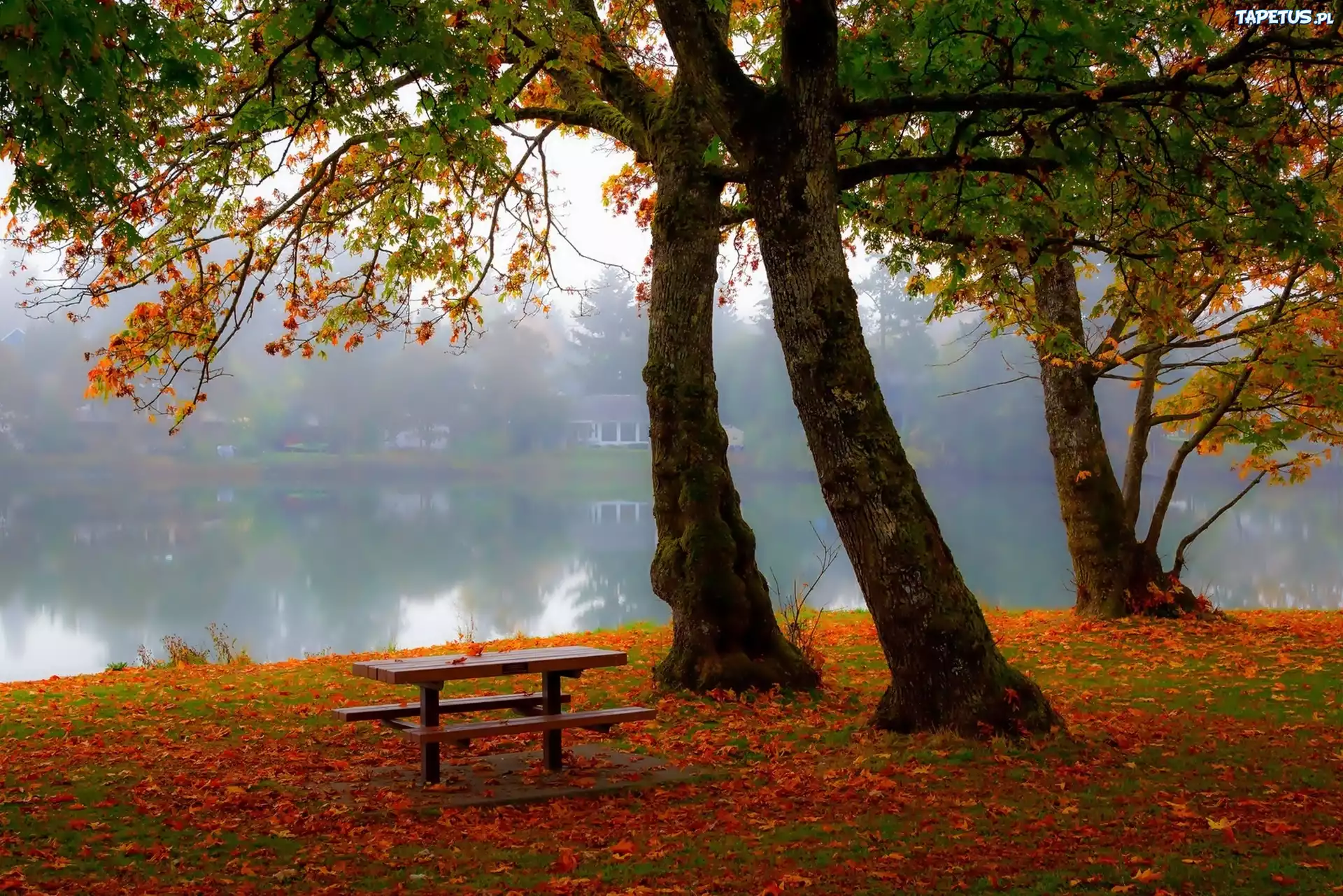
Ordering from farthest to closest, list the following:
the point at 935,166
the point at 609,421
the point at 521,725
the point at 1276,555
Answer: the point at 609,421 < the point at 1276,555 < the point at 935,166 < the point at 521,725

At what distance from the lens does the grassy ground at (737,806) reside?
473 cm

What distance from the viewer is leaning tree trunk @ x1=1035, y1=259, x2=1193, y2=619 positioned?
13.7 m

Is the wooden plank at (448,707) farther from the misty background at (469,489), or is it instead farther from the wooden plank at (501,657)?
the misty background at (469,489)

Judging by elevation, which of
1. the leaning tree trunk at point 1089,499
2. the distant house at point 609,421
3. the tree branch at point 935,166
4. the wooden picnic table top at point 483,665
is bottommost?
the wooden picnic table top at point 483,665

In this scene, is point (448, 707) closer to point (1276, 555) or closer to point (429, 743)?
point (429, 743)

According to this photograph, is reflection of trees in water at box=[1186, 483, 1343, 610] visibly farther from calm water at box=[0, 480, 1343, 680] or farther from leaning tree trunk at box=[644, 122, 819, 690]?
leaning tree trunk at box=[644, 122, 819, 690]

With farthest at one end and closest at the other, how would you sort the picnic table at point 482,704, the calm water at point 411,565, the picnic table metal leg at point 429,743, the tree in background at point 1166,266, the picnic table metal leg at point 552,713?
the calm water at point 411,565, the tree in background at point 1166,266, the picnic table metal leg at point 552,713, the picnic table metal leg at point 429,743, the picnic table at point 482,704

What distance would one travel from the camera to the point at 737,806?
19.7 ft

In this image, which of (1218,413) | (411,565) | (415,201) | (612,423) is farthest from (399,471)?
(1218,413)

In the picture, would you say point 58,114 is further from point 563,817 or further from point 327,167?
point 327,167

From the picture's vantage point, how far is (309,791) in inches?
249

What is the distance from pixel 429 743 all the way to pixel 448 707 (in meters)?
0.64

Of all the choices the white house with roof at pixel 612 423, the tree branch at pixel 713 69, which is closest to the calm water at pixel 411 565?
the white house with roof at pixel 612 423

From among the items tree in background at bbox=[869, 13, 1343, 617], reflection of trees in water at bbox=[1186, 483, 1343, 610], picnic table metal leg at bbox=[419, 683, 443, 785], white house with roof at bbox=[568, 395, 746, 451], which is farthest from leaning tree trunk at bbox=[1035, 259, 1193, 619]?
white house with roof at bbox=[568, 395, 746, 451]
